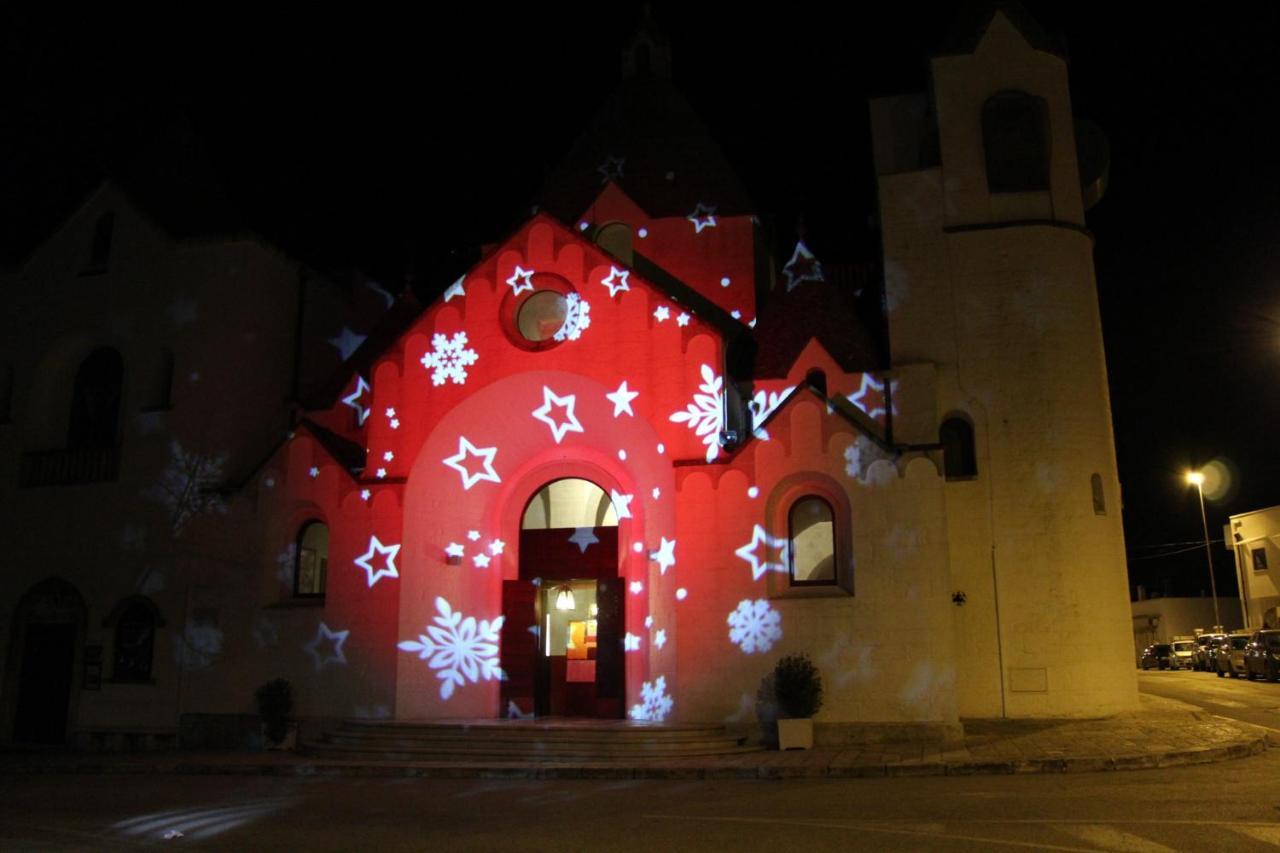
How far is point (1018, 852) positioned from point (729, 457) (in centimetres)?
1043

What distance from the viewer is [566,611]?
67.8 feet

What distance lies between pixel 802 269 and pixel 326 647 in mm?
12067

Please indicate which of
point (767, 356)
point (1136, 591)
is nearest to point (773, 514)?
point (767, 356)

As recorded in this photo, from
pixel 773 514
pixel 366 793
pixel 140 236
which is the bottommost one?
pixel 366 793

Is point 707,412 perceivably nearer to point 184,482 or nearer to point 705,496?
point 705,496

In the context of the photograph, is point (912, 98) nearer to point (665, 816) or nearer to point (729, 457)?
point (729, 457)

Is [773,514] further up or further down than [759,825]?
further up

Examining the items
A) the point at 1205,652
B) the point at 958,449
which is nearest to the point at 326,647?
the point at 958,449

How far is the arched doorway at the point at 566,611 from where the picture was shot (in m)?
19.3

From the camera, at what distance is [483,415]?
20.2 meters

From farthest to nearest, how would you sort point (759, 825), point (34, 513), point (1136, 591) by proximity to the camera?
point (1136, 591), point (34, 513), point (759, 825)

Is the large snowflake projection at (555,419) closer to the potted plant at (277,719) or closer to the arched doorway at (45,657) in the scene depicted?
the potted plant at (277,719)

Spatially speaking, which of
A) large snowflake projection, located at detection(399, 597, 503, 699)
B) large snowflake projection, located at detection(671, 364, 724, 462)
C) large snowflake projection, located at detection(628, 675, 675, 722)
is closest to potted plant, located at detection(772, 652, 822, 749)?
large snowflake projection, located at detection(628, 675, 675, 722)

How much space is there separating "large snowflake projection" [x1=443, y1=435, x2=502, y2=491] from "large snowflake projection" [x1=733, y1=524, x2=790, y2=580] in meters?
5.38
